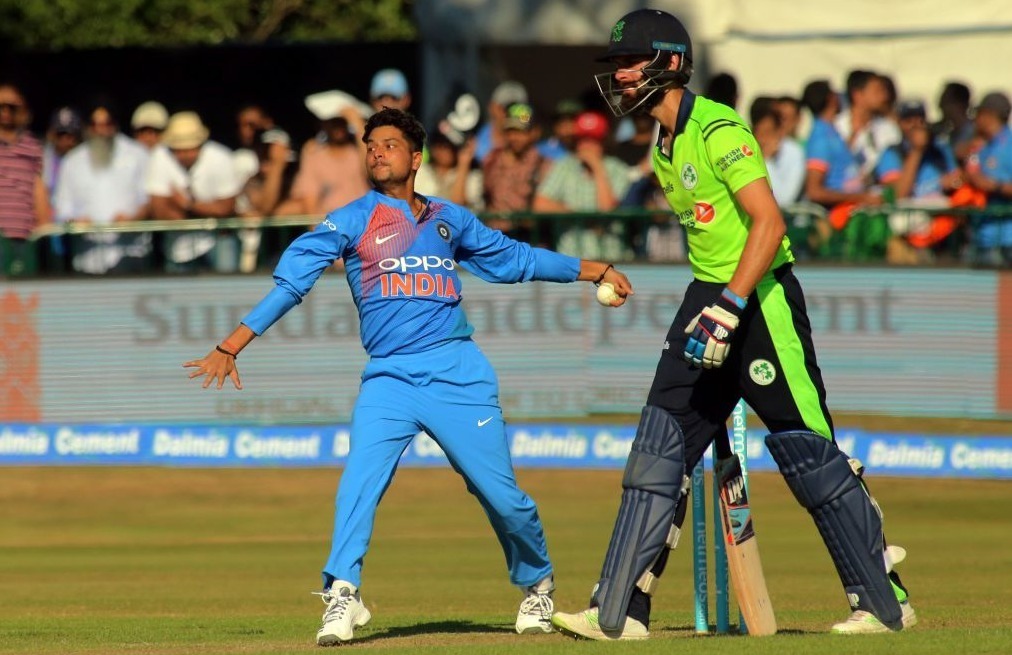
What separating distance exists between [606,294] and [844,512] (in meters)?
1.38

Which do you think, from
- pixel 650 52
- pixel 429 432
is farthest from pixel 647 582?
pixel 650 52

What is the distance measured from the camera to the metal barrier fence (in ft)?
49.9

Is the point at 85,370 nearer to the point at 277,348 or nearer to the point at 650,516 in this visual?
the point at 277,348

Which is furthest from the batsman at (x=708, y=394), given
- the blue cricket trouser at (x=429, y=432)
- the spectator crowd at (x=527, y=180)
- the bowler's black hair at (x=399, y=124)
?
the spectator crowd at (x=527, y=180)

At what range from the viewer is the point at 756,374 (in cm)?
727

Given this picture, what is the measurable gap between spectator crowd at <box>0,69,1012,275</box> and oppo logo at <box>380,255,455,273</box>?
746cm

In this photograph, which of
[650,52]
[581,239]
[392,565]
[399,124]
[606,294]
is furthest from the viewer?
[581,239]

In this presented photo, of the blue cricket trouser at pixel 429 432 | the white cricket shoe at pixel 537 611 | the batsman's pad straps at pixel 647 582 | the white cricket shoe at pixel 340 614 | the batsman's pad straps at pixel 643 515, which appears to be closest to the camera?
the batsman's pad straps at pixel 643 515

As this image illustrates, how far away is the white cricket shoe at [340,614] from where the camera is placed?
7.66 metres

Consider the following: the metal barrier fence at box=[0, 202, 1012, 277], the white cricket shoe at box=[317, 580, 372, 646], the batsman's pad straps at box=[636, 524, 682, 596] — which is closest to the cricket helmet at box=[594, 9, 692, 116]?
the batsman's pad straps at box=[636, 524, 682, 596]

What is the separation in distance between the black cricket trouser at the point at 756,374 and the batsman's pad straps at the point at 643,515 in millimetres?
86

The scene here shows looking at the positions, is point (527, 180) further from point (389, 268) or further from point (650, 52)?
point (650, 52)

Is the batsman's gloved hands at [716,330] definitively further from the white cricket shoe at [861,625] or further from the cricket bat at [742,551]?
the white cricket shoe at [861,625]

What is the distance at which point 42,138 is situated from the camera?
2028 cm
